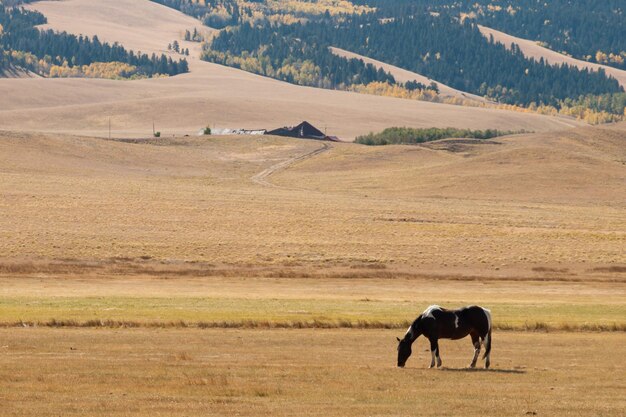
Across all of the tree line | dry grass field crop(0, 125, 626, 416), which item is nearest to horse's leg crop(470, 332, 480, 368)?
dry grass field crop(0, 125, 626, 416)

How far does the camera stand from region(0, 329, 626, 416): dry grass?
19.5 m

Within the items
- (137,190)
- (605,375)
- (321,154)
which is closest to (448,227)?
(137,190)

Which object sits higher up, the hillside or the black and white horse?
the black and white horse

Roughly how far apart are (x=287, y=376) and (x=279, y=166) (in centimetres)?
12188

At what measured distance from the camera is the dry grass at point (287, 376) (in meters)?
19.5

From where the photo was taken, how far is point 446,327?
2411cm

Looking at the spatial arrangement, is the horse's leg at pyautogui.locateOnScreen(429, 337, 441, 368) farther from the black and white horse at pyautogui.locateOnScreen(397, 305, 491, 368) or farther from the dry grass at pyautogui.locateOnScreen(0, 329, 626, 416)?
the dry grass at pyautogui.locateOnScreen(0, 329, 626, 416)

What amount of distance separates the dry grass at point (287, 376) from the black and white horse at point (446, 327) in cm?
45

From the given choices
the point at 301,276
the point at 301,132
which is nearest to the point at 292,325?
the point at 301,276

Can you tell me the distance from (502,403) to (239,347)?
8.95 metres

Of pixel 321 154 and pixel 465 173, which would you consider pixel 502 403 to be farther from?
pixel 321 154

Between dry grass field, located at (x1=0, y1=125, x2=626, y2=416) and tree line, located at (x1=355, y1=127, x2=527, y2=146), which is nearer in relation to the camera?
dry grass field, located at (x1=0, y1=125, x2=626, y2=416)

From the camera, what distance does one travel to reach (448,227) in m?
80.8

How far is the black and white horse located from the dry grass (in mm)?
448
